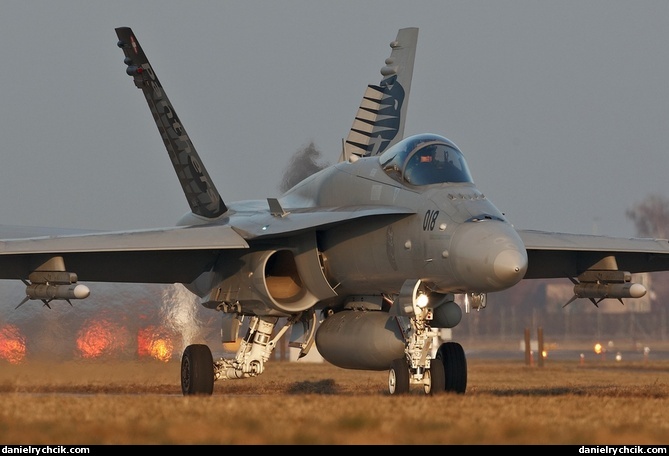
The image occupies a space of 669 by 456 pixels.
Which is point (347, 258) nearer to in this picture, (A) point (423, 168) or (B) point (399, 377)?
(A) point (423, 168)

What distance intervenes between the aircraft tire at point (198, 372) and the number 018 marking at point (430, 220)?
4347 millimetres

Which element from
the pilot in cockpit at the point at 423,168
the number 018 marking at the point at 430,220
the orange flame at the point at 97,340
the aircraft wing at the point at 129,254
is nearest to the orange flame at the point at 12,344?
the orange flame at the point at 97,340

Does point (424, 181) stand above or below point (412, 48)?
below

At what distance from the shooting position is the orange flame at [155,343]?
21984 mm

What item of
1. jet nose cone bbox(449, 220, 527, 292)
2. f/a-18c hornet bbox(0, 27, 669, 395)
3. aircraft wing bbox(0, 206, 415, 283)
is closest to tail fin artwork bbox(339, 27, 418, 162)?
f/a-18c hornet bbox(0, 27, 669, 395)

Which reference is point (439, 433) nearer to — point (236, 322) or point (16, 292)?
point (236, 322)

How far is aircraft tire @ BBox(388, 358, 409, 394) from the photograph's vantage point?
14211 mm

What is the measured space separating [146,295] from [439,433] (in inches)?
556

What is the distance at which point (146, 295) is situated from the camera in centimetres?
2238

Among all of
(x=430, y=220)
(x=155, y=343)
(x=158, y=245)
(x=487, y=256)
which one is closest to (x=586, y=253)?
(x=430, y=220)

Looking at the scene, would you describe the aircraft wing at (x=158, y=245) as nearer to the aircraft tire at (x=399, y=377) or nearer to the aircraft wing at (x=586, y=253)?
the aircraft tire at (x=399, y=377)

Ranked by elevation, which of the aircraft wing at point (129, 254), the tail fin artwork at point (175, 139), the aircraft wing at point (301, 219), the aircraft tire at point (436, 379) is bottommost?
the aircraft tire at point (436, 379)

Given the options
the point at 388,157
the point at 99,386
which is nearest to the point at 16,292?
the point at 99,386

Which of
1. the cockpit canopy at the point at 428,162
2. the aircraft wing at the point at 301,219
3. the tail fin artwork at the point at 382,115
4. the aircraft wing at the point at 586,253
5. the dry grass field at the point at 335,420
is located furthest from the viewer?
the tail fin artwork at the point at 382,115
